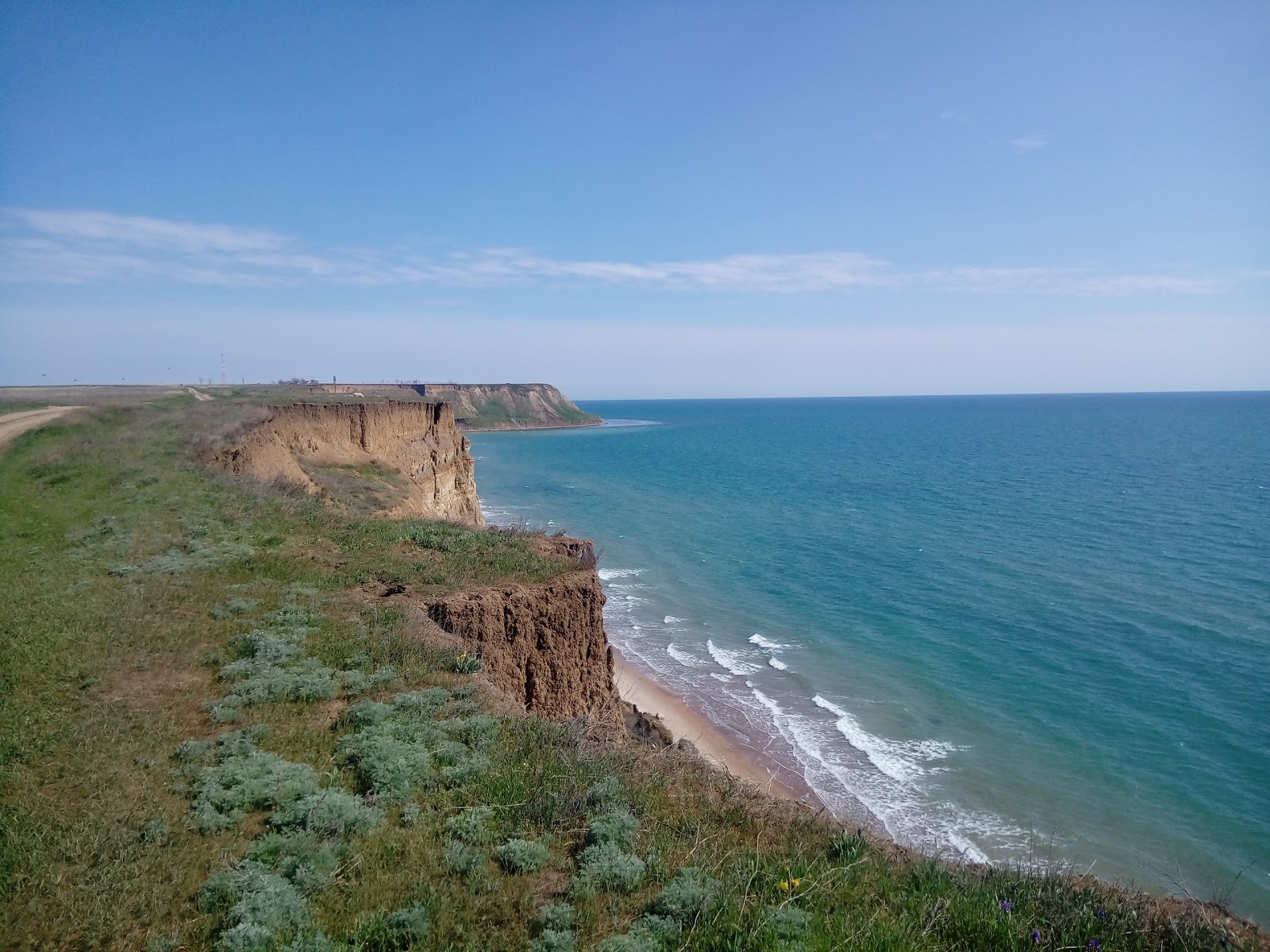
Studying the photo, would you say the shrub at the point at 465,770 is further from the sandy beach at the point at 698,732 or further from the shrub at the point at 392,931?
the sandy beach at the point at 698,732

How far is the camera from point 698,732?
23219 mm

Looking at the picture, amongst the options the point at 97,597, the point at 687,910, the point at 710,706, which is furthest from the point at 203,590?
the point at 710,706

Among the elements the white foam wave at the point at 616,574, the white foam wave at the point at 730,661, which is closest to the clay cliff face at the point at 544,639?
the white foam wave at the point at 730,661

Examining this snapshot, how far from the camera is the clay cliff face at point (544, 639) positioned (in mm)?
14664

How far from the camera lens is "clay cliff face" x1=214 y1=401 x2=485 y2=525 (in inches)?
1211

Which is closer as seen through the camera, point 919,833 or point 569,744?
point 569,744

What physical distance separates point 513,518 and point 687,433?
110808mm

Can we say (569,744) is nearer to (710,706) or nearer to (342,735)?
(342,735)

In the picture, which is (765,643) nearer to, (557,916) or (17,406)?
(557,916)

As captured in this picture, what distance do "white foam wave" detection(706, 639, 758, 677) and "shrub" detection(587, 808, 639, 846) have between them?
20284 mm

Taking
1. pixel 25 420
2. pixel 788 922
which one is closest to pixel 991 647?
pixel 788 922

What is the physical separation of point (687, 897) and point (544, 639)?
9.76m

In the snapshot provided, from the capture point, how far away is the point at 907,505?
56.9 meters

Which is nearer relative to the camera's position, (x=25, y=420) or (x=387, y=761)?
(x=387, y=761)
